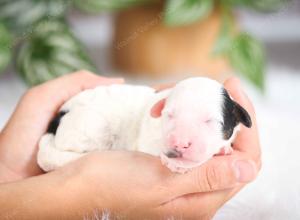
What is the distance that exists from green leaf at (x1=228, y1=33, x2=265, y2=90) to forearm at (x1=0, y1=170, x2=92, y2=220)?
96cm

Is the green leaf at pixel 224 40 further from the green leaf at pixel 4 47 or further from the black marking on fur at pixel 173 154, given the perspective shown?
the black marking on fur at pixel 173 154

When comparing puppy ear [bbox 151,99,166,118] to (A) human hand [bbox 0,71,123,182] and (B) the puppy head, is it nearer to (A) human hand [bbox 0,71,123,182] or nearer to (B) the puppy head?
(B) the puppy head

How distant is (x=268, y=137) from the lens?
1635mm

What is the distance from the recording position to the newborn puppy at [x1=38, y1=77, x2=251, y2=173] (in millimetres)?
863

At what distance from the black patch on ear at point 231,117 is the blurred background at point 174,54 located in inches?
10.3

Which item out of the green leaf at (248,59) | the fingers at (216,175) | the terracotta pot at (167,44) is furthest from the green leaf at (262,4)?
the fingers at (216,175)

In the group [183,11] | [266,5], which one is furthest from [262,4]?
[183,11]

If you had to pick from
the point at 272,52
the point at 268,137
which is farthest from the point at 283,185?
the point at 272,52

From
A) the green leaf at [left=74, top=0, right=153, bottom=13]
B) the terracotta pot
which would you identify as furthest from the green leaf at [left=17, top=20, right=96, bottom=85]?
the terracotta pot

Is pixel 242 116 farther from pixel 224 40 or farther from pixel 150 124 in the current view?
pixel 224 40

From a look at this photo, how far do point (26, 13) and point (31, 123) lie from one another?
2.44ft

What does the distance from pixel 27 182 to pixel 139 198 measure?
192mm

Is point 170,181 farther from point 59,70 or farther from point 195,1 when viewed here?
point 195,1

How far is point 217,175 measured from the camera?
A: 909mm
